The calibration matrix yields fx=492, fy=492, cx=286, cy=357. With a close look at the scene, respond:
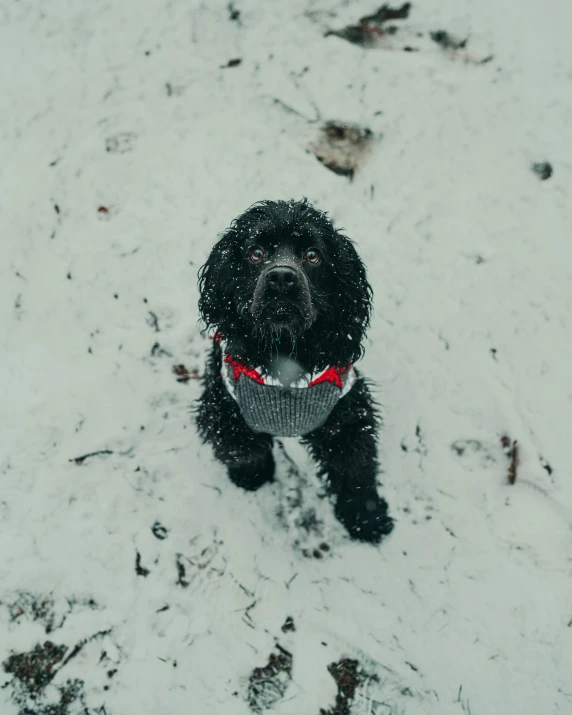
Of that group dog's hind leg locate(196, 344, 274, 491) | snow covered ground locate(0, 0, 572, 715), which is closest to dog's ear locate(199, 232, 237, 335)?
dog's hind leg locate(196, 344, 274, 491)

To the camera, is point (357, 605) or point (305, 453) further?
point (305, 453)

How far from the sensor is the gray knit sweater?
260 centimetres

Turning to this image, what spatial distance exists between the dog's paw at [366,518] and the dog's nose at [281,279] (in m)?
1.62

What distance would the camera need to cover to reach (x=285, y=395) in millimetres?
2607

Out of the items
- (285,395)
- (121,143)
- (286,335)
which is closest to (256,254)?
(286,335)

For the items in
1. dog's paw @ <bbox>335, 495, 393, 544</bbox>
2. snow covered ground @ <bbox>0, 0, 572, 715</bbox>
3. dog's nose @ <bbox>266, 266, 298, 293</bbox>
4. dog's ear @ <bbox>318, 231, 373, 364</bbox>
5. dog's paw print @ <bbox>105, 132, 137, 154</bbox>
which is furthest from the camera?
dog's paw print @ <bbox>105, 132, 137, 154</bbox>

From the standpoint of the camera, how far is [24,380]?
3.45 metres

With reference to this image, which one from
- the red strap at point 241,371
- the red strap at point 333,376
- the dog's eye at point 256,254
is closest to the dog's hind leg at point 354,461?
the red strap at point 333,376

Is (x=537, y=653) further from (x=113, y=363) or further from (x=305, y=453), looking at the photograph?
(x=113, y=363)

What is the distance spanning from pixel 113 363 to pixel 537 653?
3.28 meters

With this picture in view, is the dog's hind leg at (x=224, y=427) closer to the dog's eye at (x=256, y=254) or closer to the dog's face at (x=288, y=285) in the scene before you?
the dog's face at (x=288, y=285)

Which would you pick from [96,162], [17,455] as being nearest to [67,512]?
[17,455]

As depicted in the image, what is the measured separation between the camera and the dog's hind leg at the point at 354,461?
2949 millimetres

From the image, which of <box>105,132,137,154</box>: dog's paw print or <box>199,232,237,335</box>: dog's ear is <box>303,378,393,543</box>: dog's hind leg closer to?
<box>199,232,237,335</box>: dog's ear
